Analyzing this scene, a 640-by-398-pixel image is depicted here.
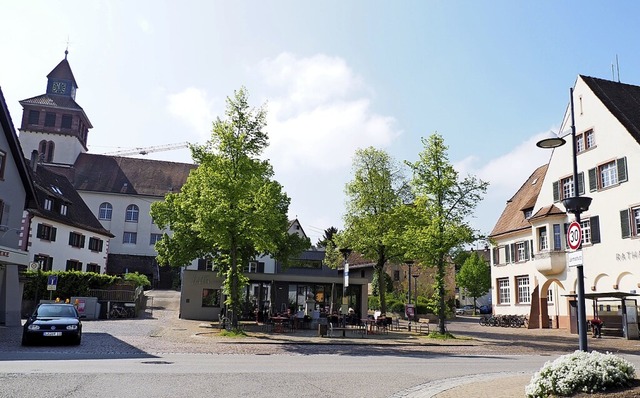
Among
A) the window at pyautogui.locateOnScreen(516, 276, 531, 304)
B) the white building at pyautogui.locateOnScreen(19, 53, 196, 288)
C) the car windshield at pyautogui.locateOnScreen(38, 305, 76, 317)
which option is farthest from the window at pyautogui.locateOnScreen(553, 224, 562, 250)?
the white building at pyautogui.locateOnScreen(19, 53, 196, 288)

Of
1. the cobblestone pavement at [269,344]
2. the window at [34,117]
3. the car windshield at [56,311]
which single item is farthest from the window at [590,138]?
the window at [34,117]

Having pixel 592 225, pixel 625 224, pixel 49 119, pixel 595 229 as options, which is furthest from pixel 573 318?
pixel 49 119

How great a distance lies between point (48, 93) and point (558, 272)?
64983 millimetres

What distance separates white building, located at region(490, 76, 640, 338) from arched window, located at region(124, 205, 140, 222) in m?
46.0

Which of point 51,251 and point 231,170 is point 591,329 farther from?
point 51,251

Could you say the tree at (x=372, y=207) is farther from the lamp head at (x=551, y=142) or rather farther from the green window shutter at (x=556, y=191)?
the lamp head at (x=551, y=142)

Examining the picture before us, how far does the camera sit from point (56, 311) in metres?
19.6

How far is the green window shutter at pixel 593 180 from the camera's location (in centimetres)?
3438

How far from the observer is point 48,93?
71312 millimetres

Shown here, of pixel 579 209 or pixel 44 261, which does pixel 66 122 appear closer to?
pixel 44 261

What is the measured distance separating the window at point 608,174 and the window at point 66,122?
2419 inches

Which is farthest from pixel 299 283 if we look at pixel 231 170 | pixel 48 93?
pixel 48 93

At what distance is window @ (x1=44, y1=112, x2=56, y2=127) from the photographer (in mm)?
69625

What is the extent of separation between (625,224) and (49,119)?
6613 cm
